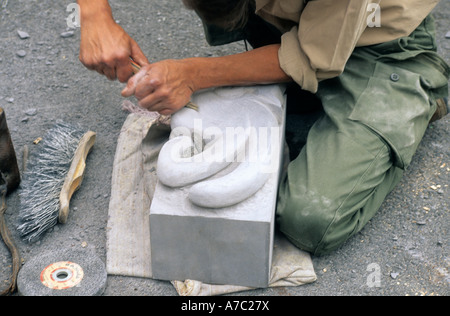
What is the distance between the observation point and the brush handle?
2.15 m

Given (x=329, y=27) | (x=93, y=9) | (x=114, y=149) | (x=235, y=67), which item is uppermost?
(x=93, y=9)

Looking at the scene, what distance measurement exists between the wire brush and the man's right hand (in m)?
0.40

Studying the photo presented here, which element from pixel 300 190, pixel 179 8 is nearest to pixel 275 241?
pixel 300 190

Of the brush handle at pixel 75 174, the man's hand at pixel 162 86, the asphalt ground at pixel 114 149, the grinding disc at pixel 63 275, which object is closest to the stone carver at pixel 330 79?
the man's hand at pixel 162 86

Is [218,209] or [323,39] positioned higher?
[323,39]

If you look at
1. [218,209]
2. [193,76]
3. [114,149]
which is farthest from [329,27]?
[114,149]

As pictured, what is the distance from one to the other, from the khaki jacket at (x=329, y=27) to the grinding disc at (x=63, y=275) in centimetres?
Result: 94

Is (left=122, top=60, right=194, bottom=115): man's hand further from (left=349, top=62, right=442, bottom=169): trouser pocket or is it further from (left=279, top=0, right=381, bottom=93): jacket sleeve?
(left=349, top=62, right=442, bottom=169): trouser pocket

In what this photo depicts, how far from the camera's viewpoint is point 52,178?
7.32 ft

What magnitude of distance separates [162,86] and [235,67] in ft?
0.92

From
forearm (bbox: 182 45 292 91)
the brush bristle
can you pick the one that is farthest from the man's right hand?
the brush bristle

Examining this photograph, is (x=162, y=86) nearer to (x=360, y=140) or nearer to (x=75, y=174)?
(x=75, y=174)

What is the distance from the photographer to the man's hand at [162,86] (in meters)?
2.01

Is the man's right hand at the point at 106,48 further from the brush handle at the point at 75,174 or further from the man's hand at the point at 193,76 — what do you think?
the brush handle at the point at 75,174
